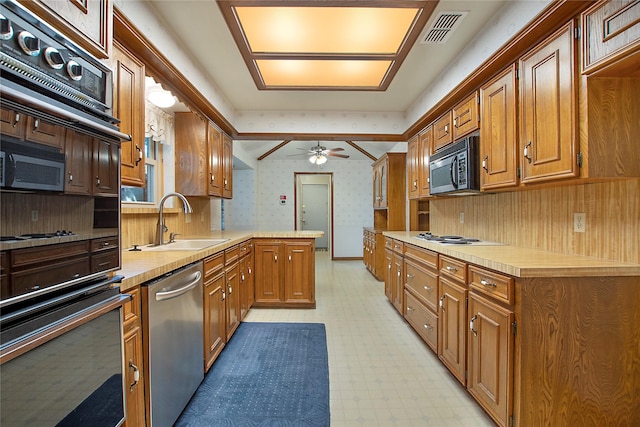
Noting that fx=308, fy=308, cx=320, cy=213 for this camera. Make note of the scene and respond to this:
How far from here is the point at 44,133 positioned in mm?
770

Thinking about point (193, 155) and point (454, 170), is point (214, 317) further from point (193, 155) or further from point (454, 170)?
point (454, 170)

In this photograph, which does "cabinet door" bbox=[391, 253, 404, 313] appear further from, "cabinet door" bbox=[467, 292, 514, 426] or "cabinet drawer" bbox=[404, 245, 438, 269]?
"cabinet door" bbox=[467, 292, 514, 426]

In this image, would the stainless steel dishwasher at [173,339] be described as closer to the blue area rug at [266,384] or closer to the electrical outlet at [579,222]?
the blue area rug at [266,384]

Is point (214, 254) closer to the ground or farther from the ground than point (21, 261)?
closer to the ground

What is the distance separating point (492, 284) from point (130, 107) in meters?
2.24

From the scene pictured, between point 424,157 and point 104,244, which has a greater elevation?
point 424,157

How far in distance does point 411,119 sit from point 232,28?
2.39m

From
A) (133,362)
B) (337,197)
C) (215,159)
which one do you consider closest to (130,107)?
(133,362)

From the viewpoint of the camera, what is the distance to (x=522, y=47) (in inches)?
72.7

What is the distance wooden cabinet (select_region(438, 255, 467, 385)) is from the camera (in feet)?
6.34

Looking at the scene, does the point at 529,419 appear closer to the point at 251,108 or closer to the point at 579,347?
the point at 579,347

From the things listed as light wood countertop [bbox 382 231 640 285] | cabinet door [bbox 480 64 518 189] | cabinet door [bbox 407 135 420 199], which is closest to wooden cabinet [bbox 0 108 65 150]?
light wood countertop [bbox 382 231 640 285]

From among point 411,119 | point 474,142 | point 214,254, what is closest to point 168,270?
point 214,254

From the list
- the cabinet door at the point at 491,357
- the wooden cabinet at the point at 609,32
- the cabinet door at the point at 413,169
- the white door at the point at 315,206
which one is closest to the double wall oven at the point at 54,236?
the cabinet door at the point at 491,357
